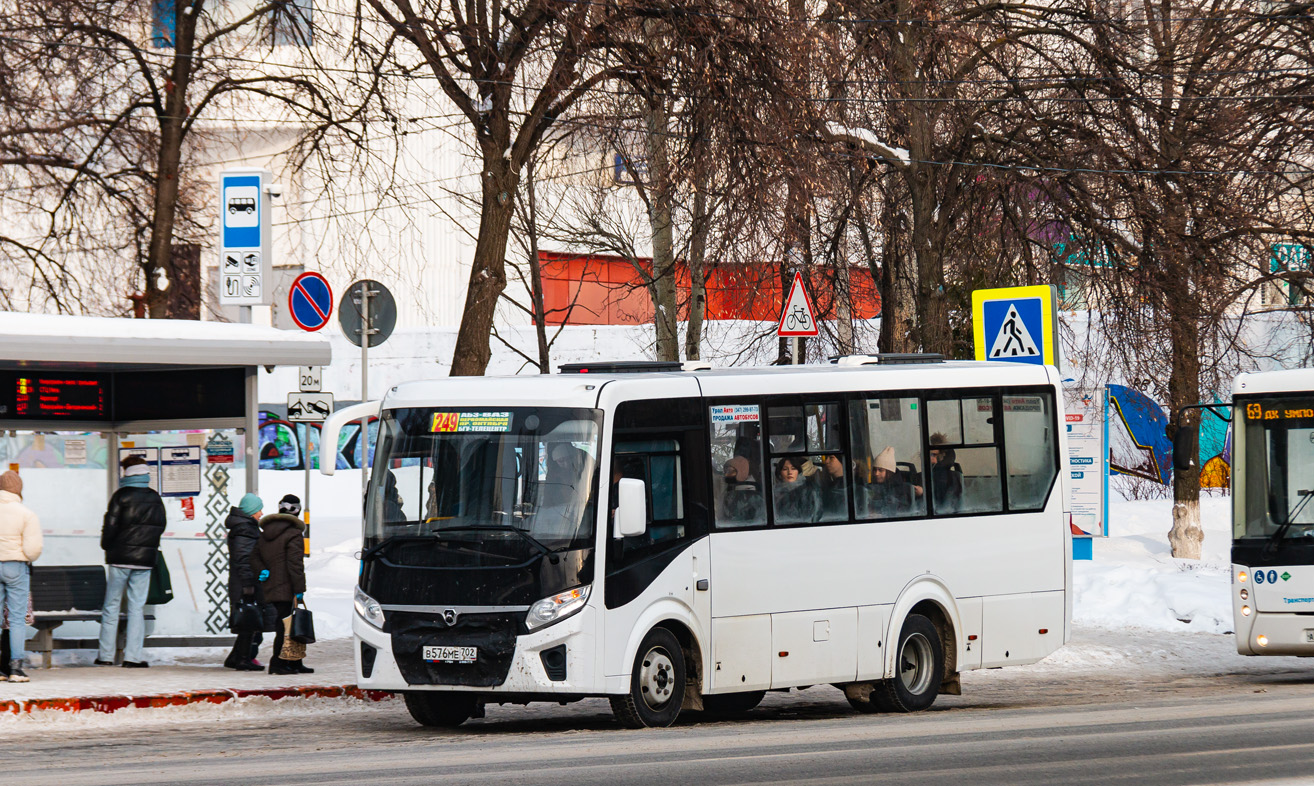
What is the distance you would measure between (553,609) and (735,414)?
234cm

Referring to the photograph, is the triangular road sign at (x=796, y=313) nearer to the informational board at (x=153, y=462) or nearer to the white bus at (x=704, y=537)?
the white bus at (x=704, y=537)

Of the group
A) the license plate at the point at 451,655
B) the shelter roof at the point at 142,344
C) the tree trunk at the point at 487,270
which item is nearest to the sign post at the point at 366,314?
the tree trunk at the point at 487,270

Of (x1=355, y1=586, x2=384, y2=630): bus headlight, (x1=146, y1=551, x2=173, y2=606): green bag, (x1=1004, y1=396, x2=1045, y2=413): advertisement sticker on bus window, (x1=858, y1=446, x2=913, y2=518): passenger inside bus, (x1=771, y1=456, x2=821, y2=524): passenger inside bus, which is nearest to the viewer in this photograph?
(x1=355, y1=586, x2=384, y2=630): bus headlight

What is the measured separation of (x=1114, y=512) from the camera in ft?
114

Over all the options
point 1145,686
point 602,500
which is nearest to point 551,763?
point 602,500

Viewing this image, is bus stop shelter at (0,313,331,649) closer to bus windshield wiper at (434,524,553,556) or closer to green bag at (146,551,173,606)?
green bag at (146,551,173,606)

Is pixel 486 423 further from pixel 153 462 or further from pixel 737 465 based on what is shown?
pixel 153 462

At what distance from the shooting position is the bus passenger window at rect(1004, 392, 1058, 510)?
14.3 m

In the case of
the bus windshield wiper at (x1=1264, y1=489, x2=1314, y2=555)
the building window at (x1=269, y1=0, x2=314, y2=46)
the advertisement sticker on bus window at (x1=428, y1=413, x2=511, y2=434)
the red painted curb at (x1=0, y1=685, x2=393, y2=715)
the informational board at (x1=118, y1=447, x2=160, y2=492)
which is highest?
the building window at (x1=269, y1=0, x2=314, y2=46)

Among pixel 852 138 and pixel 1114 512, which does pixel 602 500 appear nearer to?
pixel 852 138

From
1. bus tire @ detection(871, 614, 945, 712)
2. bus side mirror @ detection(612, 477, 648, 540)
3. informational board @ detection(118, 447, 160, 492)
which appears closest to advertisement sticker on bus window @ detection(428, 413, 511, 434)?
bus side mirror @ detection(612, 477, 648, 540)

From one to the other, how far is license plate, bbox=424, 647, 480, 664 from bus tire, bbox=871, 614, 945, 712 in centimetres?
380

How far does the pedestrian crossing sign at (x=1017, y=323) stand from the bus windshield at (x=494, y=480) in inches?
266

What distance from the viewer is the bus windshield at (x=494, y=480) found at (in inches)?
457
